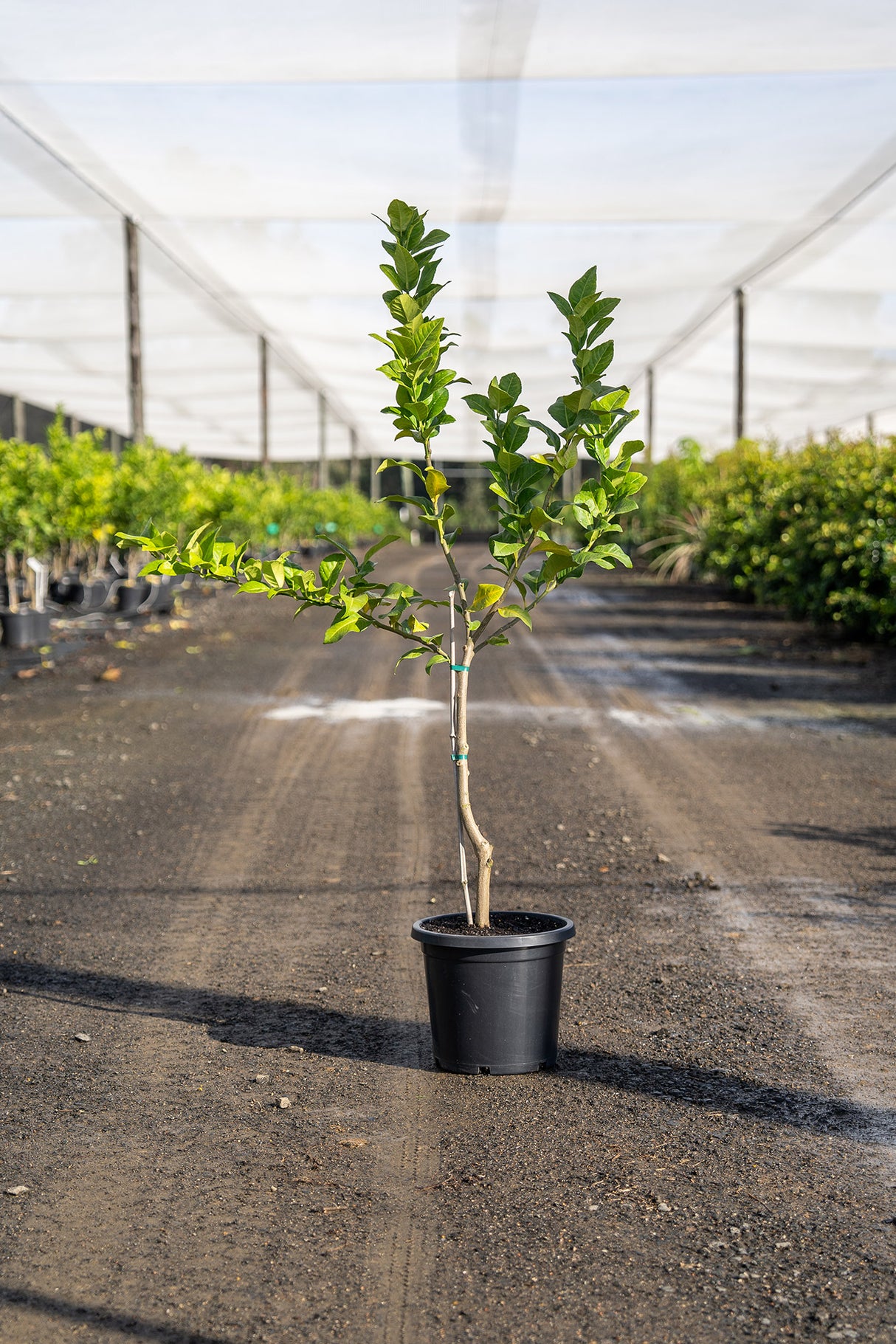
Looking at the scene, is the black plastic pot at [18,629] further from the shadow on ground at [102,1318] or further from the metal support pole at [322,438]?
the metal support pole at [322,438]

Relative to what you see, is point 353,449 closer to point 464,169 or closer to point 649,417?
point 649,417

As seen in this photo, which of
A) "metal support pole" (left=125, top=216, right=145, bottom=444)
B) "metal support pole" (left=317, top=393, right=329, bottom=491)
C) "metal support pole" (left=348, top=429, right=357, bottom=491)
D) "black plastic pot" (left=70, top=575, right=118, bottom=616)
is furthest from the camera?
"metal support pole" (left=348, top=429, right=357, bottom=491)

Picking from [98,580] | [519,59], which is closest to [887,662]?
[519,59]

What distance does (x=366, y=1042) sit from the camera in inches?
149

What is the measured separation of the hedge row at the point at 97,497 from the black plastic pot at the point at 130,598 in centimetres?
68

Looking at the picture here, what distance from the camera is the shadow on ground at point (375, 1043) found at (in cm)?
330

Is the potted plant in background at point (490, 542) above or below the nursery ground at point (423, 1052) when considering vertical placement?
above

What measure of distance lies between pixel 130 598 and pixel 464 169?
6.83 metres

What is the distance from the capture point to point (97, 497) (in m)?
15.0

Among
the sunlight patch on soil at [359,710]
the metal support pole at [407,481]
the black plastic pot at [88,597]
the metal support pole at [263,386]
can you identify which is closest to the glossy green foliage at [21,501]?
the black plastic pot at [88,597]

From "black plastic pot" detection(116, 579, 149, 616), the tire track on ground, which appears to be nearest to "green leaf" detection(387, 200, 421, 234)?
the tire track on ground

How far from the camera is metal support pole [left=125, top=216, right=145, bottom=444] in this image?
1645cm

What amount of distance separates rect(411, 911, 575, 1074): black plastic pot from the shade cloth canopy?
7.18 metres

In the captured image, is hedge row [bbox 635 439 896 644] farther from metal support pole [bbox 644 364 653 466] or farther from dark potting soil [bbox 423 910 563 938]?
dark potting soil [bbox 423 910 563 938]
